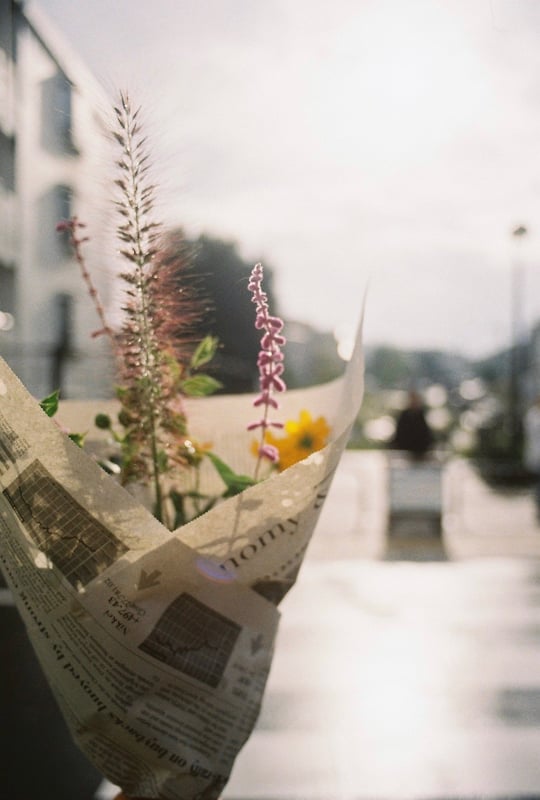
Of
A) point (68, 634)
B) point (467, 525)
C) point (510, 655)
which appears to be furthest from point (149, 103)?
point (467, 525)

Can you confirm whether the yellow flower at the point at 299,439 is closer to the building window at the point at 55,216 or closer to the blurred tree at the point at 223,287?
the blurred tree at the point at 223,287

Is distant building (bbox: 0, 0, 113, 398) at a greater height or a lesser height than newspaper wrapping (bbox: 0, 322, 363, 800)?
greater

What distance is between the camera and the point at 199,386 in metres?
1.01

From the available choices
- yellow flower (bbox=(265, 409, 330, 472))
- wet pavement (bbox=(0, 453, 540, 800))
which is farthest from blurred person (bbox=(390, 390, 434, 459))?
yellow flower (bbox=(265, 409, 330, 472))

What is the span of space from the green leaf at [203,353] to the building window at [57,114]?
250 millimetres

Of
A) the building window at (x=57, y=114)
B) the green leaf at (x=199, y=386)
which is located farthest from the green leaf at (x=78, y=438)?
the building window at (x=57, y=114)

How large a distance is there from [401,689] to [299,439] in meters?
2.35

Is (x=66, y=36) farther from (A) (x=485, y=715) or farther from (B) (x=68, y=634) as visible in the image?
(A) (x=485, y=715)

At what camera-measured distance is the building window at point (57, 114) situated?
0.93m

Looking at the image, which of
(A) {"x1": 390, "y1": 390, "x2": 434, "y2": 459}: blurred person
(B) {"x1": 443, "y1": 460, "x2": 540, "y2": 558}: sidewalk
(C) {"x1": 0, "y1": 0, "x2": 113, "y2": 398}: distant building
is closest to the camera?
(C) {"x1": 0, "y1": 0, "x2": 113, "y2": 398}: distant building

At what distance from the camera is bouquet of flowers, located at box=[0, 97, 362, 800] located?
2.51ft

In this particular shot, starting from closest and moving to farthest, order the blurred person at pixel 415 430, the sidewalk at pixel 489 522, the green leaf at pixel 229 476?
the green leaf at pixel 229 476
the sidewalk at pixel 489 522
the blurred person at pixel 415 430

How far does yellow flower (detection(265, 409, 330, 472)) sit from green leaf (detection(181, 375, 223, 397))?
0.10 meters

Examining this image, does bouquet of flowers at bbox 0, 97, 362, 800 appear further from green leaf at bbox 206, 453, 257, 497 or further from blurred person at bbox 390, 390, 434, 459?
blurred person at bbox 390, 390, 434, 459
